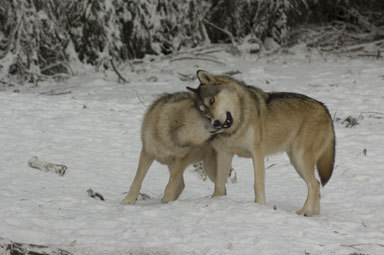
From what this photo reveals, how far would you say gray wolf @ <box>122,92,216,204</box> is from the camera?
6172mm

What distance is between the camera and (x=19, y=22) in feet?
40.5

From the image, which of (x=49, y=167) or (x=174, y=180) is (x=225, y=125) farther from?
(x=49, y=167)

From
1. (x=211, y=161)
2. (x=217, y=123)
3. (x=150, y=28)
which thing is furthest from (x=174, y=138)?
(x=150, y=28)

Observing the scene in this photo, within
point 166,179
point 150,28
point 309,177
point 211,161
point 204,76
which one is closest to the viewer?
point 204,76

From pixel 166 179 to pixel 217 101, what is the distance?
237 cm

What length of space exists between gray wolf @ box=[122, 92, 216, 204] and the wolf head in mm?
172

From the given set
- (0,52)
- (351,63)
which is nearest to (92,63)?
(0,52)

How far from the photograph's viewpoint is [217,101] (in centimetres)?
586

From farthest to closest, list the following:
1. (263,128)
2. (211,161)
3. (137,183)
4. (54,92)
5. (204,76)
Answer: (54,92) < (211,161) < (137,183) < (263,128) < (204,76)

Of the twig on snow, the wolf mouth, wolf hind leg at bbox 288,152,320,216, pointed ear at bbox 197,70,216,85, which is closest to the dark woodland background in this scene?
the twig on snow

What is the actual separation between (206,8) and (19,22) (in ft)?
16.3

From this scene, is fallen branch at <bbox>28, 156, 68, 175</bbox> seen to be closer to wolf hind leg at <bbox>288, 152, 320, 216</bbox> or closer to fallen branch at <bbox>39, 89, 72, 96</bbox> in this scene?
wolf hind leg at <bbox>288, 152, 320, 216</bbox>

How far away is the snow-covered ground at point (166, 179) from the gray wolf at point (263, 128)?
40 centimetres

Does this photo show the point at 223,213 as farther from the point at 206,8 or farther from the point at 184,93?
the point at 206,8
